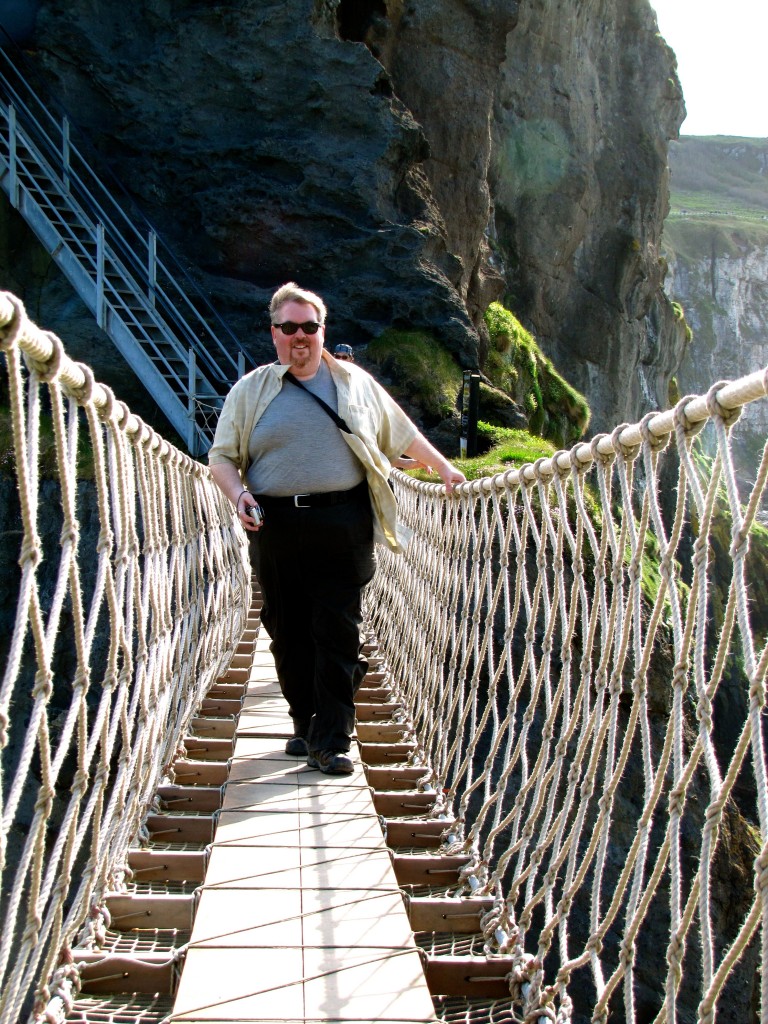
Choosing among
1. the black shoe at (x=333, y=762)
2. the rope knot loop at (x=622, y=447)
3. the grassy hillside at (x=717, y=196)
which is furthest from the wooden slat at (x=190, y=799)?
the grassy hillside at (x=717, y=196)

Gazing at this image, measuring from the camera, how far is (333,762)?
9.45 feet

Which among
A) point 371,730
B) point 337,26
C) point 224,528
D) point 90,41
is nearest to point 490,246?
point 337,26

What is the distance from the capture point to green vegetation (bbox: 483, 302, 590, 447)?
13195mm

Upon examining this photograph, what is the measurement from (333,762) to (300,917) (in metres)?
0.88

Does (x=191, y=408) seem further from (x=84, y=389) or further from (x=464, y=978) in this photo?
(x=464, y=978)

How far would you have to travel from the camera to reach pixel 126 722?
7.55 feet

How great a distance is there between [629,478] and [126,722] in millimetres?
1189

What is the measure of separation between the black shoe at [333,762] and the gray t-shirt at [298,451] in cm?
72

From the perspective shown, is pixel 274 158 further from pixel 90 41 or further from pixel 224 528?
pixel 224 528

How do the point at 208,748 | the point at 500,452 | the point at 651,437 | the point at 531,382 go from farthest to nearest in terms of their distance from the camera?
the point at 531,382 → the point at 500,452 → the point at 208,748 → the point at 651,437

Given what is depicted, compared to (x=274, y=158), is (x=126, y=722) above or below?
below

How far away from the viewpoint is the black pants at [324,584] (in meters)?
2.88

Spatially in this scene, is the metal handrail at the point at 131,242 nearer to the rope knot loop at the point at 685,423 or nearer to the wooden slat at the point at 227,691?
the wooden slat at the point at 227,691

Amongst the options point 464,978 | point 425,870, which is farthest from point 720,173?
point 464,978
